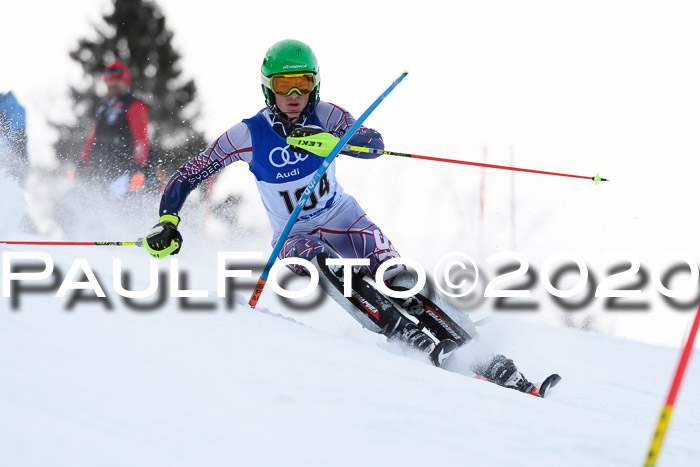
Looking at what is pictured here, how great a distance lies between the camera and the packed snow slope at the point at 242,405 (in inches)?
64.2

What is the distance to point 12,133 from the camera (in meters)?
7.68

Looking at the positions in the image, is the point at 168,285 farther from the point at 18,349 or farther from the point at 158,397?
the point at 158,397

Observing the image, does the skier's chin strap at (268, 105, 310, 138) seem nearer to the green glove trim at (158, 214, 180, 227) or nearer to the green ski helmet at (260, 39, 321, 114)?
the green ski helmet at (260, 39, 321, 114)

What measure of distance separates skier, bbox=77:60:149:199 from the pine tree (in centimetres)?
593

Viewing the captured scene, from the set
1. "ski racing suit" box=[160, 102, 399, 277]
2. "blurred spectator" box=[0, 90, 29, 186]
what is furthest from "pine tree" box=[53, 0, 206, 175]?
"ski racing suit" box=[160, 102, 399, 277]

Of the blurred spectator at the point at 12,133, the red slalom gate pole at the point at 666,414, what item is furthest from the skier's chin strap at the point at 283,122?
the blurred spectator at the point at 12,133

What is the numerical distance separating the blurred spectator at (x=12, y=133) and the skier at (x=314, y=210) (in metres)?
4.11

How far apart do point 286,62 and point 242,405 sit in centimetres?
246

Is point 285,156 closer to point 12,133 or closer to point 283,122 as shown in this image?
point 283,122

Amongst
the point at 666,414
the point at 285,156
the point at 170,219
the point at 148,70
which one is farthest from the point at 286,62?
the point at 148,70

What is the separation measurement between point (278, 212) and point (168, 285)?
772 millimetres

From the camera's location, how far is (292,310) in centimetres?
611

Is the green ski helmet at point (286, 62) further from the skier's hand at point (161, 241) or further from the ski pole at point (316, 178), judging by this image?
the skier's hand at point (161, 241)

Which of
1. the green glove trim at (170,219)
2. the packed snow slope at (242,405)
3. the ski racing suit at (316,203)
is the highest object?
the ski racing suit at (316,203)
